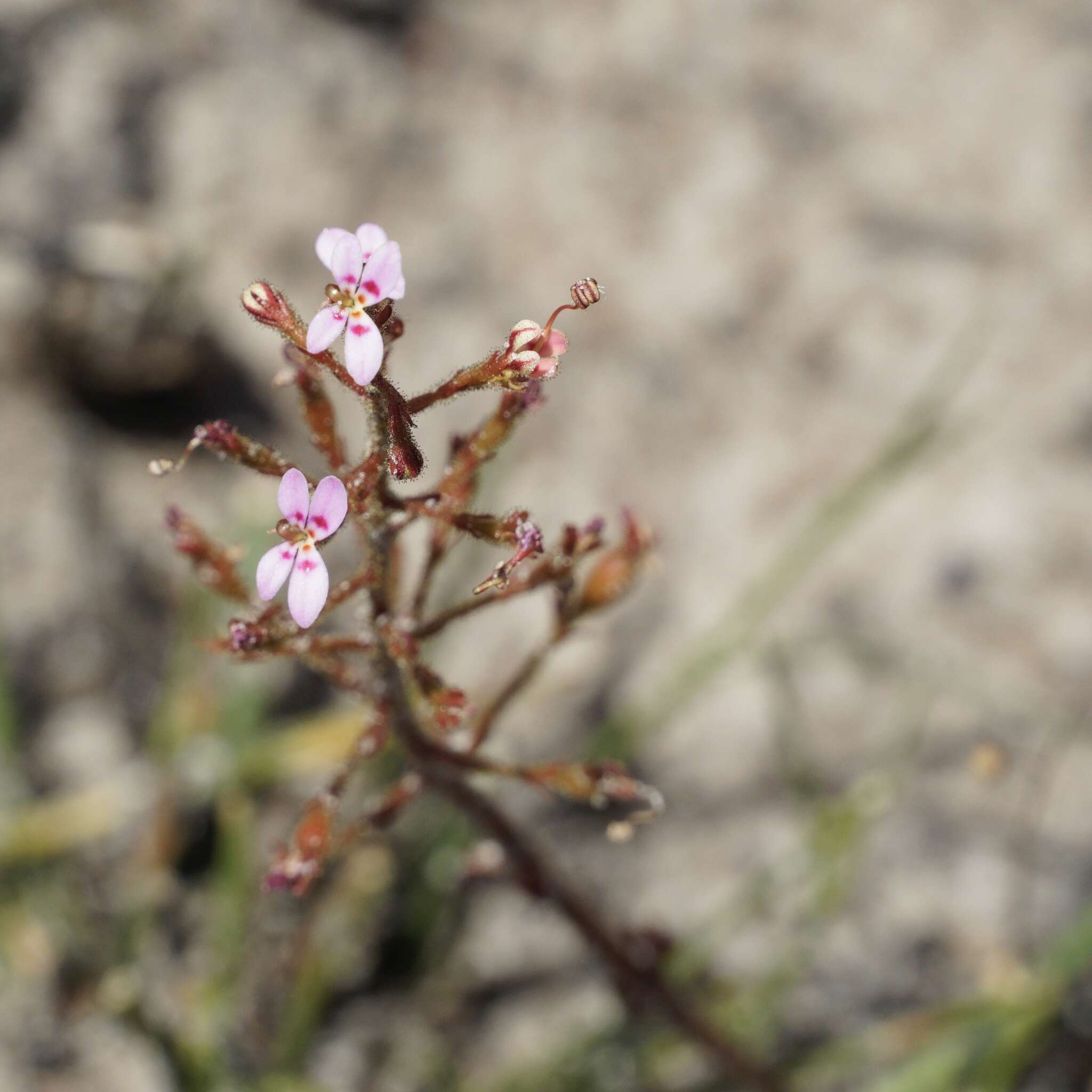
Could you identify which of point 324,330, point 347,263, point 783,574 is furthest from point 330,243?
point 783,574

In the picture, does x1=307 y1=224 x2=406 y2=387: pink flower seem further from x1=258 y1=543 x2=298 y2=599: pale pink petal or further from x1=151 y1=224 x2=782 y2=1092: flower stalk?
x1=258 y1=543 x2=298 y2=599: pale pink petal

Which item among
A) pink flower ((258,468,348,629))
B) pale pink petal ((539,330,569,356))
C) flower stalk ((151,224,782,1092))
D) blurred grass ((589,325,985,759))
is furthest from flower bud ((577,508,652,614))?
blurred grass ((589,325,985,759))

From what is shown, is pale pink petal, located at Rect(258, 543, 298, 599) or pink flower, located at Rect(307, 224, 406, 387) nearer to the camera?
pink flower, located at Rect(307, 224, 406, 387)

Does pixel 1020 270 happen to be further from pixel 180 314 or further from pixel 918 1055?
pixel 180 314

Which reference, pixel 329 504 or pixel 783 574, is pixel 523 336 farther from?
pixel 783 574

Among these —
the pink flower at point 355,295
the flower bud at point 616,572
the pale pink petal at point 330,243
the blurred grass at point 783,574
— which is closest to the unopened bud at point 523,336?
the pink flower at point 355,295
